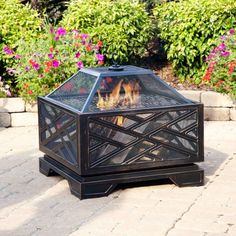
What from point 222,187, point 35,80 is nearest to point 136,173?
point 222,187

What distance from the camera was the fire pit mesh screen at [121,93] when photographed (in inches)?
255

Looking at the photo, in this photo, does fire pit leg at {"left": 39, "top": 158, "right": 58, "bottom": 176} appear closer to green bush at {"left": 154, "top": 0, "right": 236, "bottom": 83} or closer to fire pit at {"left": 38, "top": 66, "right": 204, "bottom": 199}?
→ fire pit at {"left": 38, "top": 66, "right": 204, "bottom": 199}

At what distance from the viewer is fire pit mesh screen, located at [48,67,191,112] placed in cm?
646

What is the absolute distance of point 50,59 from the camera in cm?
962

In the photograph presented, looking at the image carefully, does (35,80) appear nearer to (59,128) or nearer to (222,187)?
(59,128)

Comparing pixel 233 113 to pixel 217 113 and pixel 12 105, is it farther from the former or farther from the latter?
pixel 12 105

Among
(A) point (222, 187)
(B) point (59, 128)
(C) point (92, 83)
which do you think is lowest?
(A) point (222, 187)

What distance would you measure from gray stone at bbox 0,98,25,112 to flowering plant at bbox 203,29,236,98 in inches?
96.1

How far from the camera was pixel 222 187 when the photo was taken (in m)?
6.68

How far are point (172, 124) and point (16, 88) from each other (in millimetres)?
4551

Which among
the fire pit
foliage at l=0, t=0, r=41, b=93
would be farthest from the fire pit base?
foliage at l=0, t=0, r=41, b=93

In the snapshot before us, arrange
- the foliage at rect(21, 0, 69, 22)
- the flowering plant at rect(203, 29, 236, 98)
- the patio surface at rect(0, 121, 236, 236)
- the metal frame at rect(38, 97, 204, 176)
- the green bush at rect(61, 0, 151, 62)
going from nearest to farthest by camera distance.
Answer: the patio surface at rect(0, 121, 236, 236), the metal frame at rect(38, 97, 204, 176), the flowering plant at rect(203, 29, 236, 98), the green bush at rect(61, 0, 151, 62), the foliage at rect(21, 0, 69, 22)

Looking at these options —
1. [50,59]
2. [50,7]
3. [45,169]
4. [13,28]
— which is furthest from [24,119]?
[50,7]

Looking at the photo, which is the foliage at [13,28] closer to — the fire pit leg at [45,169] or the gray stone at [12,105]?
the gray stone at [12,105]
